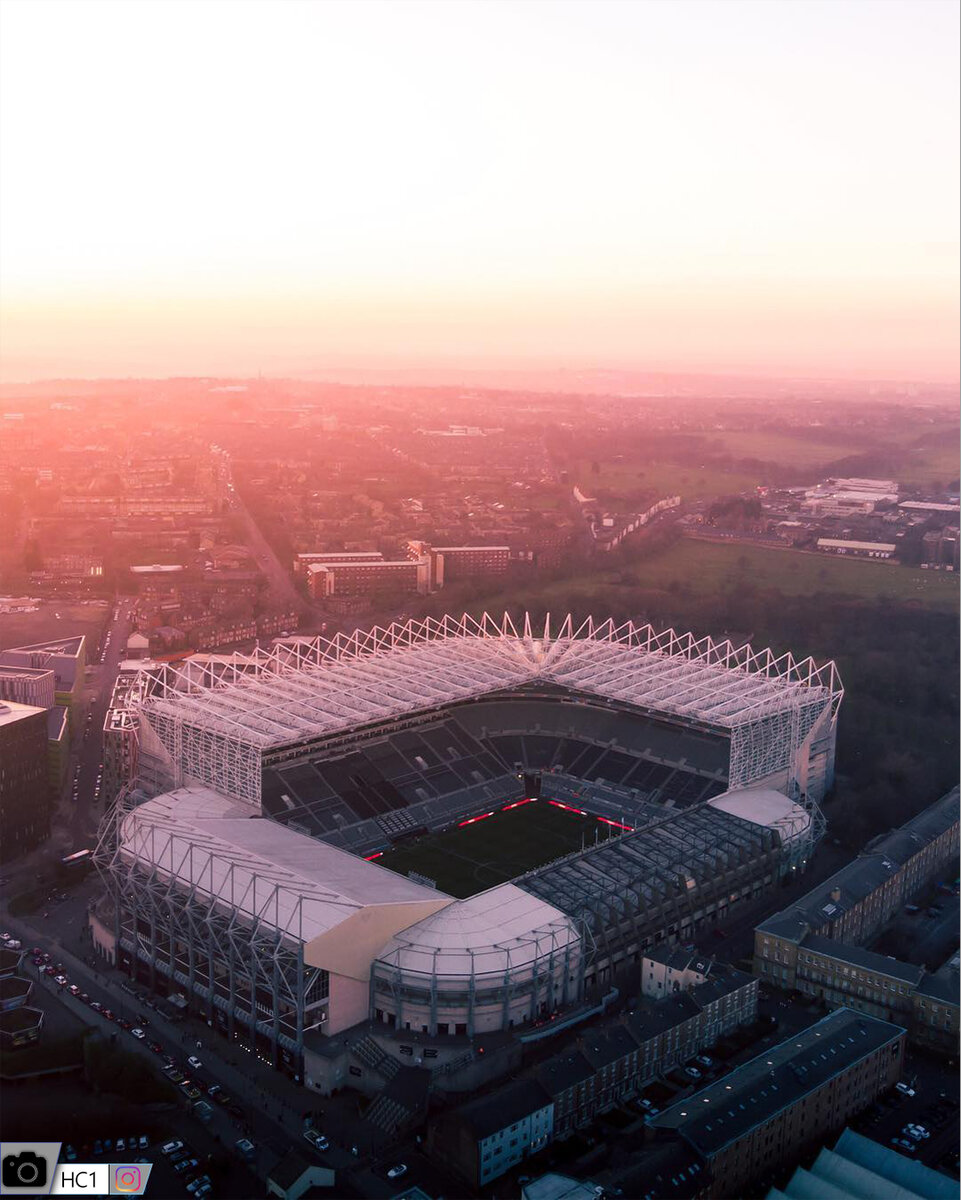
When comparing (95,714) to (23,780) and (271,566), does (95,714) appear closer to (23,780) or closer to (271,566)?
(23,780)

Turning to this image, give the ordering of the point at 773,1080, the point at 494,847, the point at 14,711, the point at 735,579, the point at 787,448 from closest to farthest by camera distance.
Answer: the point at 773,1080 < the point at 14,711 < the point at 494,847 < the point at 735,579 < the point at 787,448

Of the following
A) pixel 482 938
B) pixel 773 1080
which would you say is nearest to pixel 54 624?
pixel 482 938

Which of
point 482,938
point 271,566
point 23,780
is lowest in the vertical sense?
point 482,938

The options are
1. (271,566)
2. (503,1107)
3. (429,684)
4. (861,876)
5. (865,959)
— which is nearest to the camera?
(503,1107)

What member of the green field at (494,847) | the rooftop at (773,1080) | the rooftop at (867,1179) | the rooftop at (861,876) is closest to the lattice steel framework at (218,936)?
the green field at (494,847)

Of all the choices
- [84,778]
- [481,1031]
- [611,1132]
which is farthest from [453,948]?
[84,778]

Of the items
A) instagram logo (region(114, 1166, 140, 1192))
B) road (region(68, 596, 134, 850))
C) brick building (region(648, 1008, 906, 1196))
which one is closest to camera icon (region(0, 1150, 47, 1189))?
instagram logo (region(114, 1166, 140, 1192))

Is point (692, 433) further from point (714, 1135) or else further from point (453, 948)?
point (714, 1135)
